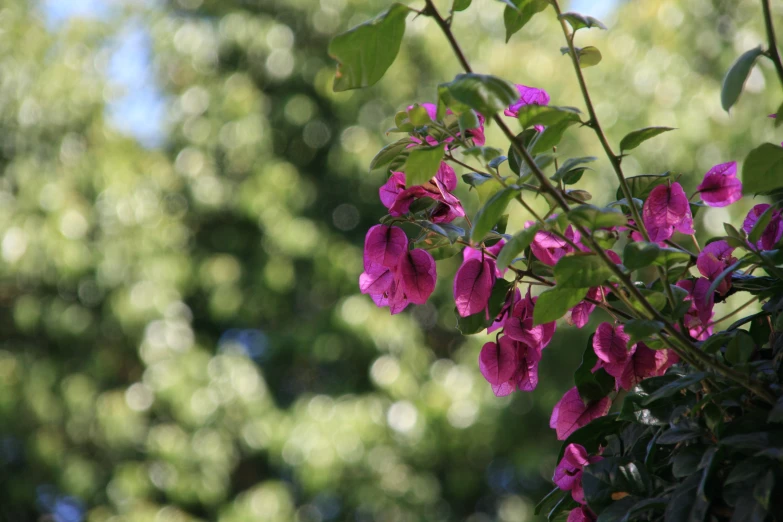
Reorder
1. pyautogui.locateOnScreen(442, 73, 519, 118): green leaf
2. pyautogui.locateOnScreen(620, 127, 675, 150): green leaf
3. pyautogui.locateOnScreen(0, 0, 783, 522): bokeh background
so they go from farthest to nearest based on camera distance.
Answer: pyautogui.locateOnScreen(0, 0, 783, 522): bokeh background → pyautogui.locateOnScreen(620, 127, 675, 150): green leaf → pyautogui.locateOnScreen(442, 73, 519, 118): green leaf

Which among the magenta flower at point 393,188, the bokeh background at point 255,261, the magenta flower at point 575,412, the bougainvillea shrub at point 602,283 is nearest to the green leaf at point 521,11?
the bougainvillea shrub at point 602,283

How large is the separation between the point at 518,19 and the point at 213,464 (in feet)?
8.77

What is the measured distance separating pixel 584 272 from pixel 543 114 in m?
0.08

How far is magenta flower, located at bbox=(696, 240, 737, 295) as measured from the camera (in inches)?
18.1

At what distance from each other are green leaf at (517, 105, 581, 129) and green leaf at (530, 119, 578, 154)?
0.02 metres

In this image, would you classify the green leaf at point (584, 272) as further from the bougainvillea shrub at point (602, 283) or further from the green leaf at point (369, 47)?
the green leaf at point (369, 47)

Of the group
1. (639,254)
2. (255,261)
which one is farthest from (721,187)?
(255,261)

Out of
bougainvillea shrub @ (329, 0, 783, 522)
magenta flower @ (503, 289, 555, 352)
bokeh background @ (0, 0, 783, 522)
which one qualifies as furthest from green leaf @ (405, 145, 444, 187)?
bokeh background @ (0, 0, 783, 522)

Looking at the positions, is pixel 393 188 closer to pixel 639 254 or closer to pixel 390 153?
pixel 390 153

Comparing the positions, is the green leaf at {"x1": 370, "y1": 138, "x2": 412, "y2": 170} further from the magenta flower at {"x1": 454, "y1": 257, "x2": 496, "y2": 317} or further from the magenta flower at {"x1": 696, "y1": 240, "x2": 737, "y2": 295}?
the magenta flower at {"x1": 696, "y1": 240, "x2": 737, "y2": 295}

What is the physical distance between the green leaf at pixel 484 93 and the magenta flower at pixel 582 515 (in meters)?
0.25

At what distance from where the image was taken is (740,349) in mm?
393

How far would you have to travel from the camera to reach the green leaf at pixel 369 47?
37 centimetres

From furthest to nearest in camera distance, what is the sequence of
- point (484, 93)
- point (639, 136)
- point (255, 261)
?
point (255, 261)
point (639, 136)
point (484, 93)
